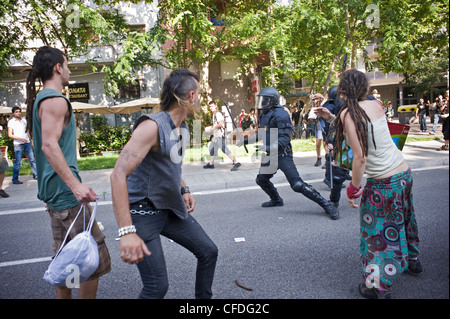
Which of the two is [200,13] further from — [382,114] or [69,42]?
[382,114]

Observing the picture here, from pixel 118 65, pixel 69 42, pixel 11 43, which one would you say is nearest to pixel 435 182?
pixel 118 65

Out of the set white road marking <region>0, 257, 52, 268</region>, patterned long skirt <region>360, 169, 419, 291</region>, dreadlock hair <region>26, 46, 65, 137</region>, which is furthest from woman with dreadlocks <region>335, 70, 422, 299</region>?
white road marking <region>0, 257, 52, 268</region>

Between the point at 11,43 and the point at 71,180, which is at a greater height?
the point at 11,43

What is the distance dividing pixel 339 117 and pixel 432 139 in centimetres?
1267

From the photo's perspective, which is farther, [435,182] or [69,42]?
[69,42]

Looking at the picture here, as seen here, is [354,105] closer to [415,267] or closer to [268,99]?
[415,267]

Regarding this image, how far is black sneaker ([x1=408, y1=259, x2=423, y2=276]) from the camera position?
313 centimetres

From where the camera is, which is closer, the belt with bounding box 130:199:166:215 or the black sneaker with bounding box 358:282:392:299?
the belt with bounding box 130:199:166:215

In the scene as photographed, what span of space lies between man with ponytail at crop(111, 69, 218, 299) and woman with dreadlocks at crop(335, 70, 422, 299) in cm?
121

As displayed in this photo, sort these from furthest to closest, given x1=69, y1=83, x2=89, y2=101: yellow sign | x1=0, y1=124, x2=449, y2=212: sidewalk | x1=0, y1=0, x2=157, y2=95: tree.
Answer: x1=69, y1=83, x2=89, y2=101: yellow sign, x1=0, y1=0, x2=157, y2=95: tree, x1=0, y1=124, x2=449, y2=212: sidewalk

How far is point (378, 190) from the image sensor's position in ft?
8.82

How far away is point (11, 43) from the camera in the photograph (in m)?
12.6

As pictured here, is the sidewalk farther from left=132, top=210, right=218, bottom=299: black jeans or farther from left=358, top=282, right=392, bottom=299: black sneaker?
left=132, top=210, right=218, bottom=299: black jeans

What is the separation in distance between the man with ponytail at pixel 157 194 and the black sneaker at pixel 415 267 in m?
1.87
